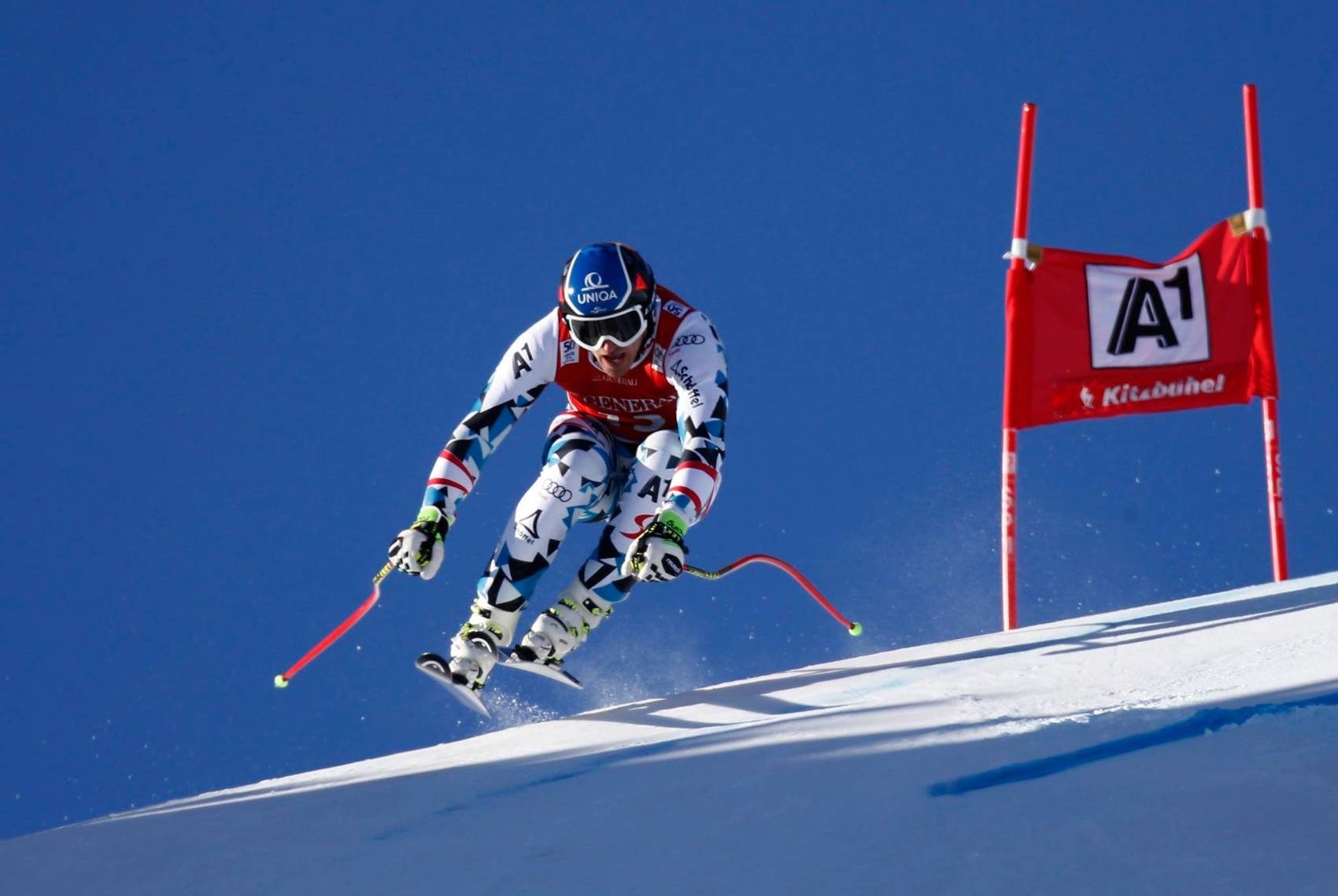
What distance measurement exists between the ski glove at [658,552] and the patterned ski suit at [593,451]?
0.19 meters

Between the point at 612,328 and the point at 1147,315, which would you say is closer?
the point at 612,328

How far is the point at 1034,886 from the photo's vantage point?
7.08ft

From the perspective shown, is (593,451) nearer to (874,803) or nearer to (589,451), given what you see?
(589,451)

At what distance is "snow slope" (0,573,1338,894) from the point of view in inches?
89.7

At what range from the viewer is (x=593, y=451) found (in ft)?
16.2

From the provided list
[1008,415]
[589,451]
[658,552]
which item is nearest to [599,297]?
[589,451]

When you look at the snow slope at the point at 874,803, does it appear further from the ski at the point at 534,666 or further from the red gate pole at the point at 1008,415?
the red gate pole at the point at 1008,415

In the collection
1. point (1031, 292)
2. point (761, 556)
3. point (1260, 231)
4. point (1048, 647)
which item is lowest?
point (1048, 647)

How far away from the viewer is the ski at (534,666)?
4.68 meters

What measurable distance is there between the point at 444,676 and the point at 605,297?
1.38 meters

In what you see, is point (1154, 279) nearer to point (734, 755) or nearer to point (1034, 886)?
point (734, 755)

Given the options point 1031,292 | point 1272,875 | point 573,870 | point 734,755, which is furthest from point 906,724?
point 1031,292

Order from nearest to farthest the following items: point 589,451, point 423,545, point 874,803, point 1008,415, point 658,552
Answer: point 874,803, point 658,552, point 423,545, point 589,451, point 1008,415

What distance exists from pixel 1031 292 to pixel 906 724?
313 centimetres
